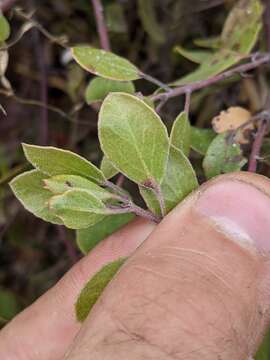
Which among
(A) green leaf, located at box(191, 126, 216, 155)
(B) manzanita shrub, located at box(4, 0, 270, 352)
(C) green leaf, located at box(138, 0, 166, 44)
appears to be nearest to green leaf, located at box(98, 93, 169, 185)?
(B) manzanita shrub, located at box(4, 0, 270, 352)

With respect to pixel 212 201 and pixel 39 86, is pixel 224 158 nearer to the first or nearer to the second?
pixel 212 201

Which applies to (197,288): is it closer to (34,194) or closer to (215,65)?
(34,194)

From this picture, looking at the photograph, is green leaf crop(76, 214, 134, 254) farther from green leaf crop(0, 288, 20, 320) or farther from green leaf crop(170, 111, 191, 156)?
green leaf crop(0, 288, 20, 320)

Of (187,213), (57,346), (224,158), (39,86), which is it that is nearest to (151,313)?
(187,213)

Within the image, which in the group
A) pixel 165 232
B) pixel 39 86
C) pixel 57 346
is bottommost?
pixel 57 346

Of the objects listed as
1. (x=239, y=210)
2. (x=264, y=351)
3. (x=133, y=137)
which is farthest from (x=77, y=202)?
(x=264, y=351)

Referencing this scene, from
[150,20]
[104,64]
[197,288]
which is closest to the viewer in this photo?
[197,288]

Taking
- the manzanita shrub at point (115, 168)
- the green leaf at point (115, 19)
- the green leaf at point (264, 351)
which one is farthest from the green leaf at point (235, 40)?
the green leaf at point (264, 351)
